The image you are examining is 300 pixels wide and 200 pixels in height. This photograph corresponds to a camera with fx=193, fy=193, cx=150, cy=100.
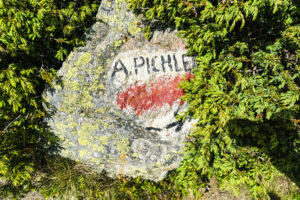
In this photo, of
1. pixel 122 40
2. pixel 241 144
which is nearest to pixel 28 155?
pixel 122 40

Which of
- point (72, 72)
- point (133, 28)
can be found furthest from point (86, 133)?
point (133, 28)

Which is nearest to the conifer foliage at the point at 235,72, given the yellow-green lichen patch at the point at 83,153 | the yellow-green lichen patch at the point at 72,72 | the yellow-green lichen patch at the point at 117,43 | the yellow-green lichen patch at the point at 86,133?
the yellow-green lichen patch at the point at 117,43

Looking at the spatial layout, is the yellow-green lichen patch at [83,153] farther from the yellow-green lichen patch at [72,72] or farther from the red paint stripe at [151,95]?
the yellow-green lichen patch at [72,72]

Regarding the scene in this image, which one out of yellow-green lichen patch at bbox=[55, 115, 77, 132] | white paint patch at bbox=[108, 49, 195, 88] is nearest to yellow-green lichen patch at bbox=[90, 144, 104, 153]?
yellow-green lichen patch at bbox=[55, 115, 77, 132]

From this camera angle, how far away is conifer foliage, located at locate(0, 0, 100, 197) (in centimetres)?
243

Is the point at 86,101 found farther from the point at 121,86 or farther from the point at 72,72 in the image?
the point at 121,86

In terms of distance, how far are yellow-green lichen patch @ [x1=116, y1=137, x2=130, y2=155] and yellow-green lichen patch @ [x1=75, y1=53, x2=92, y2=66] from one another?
1406mm

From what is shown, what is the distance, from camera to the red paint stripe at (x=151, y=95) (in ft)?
9.80

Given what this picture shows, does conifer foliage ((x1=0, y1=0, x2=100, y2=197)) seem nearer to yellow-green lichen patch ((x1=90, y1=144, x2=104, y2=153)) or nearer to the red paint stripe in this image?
yellow-green lichen patch ((x1=90, y1=144, x2=104, y2=153))

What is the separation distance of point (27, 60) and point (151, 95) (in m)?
2.01

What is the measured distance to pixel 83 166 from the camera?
3.67 meters

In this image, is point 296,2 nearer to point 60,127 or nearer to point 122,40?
point 122,40

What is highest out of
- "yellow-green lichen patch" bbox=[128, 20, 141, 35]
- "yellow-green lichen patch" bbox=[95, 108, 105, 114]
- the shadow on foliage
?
"yellow-green lichen patch" bbox=[128, 20, 141, 35]

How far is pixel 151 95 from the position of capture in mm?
3029
